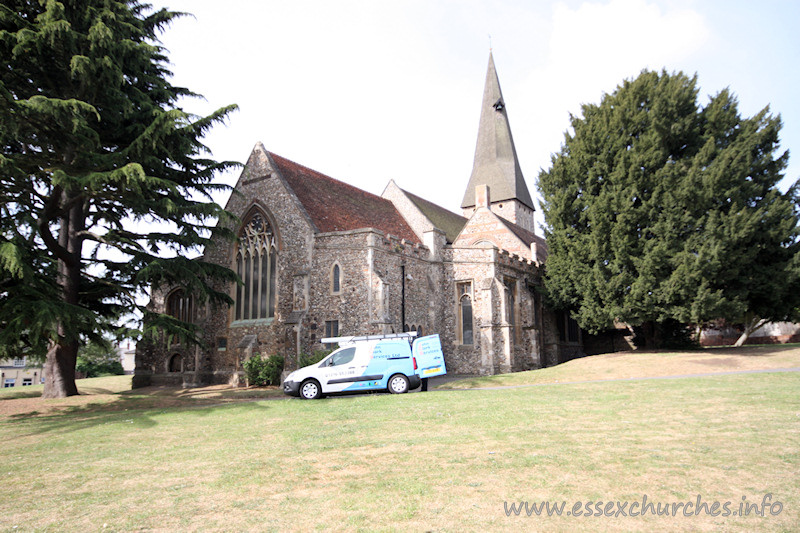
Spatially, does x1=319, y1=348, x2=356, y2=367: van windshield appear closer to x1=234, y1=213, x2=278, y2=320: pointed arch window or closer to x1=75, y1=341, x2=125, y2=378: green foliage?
x1=234, y1=213, x2=278, y2=320: pointed arch window

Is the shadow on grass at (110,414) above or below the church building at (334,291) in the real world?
below

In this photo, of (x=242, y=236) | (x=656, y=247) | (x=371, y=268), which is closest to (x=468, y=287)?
(x=371, y=268)

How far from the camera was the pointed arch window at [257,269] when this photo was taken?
23.7m

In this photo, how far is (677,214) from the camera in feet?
76.8

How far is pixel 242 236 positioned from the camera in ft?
82.1

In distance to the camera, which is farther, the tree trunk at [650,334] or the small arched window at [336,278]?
the tree trunk at [650,334]

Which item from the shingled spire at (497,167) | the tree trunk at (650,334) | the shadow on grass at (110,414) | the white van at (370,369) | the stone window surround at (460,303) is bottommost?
the shadow on grass at (110,414)

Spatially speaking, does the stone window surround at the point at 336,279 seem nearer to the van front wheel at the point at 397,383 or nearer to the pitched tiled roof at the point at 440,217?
the van front wheel at the point at 397,383

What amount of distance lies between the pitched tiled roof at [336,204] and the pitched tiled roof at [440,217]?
2551 mm

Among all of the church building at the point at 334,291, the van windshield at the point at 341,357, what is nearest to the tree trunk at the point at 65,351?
the church building at the point at 334,291

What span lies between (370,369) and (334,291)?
723cm

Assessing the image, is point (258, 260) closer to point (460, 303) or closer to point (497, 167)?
point (460, 303)

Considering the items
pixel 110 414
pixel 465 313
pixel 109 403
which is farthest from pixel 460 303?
pixel 110 414

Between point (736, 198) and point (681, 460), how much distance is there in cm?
2165
